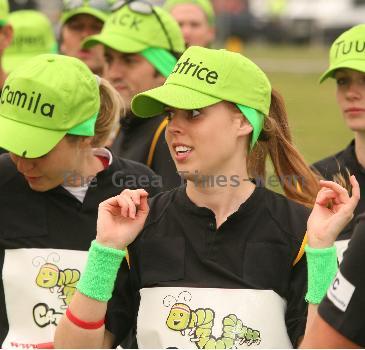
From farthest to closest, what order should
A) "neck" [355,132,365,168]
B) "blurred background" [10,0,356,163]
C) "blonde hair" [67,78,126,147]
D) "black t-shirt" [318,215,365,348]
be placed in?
1. "blurred background" [10,0,356,163]
2. "neck" [355,132,365,168]
3. "blonde hair" [67,78,126,147]
4. "black t-shirt" [318,215,365,348]

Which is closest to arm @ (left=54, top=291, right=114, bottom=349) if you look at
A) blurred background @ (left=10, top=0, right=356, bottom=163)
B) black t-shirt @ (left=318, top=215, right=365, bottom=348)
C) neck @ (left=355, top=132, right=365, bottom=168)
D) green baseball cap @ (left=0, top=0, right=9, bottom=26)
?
black t-shirt @ (left=318, top=215, right=365, bottom=348)

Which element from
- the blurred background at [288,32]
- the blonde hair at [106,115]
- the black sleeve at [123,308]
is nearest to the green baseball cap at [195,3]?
the blonde hair at [106,115]

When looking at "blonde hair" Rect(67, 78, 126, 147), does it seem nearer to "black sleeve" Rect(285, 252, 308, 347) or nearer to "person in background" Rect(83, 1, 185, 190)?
"person in background" Rect(83, 1, 185, 190)

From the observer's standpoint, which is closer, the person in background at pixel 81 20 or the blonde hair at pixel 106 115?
the blonde hair at pixel 106 115

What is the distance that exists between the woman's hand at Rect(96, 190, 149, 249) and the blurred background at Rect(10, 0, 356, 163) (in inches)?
652

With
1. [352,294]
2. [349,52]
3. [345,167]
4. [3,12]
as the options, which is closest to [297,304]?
[352,294]

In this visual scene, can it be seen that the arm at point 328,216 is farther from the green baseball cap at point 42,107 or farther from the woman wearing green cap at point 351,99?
the woman wearing green cap at point 351,99

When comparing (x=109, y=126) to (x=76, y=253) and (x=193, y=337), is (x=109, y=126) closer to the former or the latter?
(x=76, y=253)

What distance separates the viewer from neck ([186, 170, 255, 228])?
417cm

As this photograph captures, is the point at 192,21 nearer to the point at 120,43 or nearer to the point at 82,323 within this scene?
the point at 120,43

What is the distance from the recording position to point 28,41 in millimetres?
9750

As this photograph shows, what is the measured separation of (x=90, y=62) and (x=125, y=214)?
4245 mm

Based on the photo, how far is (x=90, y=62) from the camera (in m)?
8.12

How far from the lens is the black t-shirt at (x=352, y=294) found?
307cm
